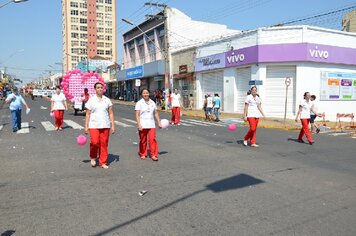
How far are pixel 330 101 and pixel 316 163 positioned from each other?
18194 mm

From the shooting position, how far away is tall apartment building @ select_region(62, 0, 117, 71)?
117812 mm

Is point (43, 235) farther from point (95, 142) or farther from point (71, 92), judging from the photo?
point (71, 92)

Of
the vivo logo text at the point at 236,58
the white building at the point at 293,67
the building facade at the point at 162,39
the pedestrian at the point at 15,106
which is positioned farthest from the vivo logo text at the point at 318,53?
the pedestrian at the point at 15,106

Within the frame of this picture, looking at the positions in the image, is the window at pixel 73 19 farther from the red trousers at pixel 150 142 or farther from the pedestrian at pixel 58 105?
the red trousers at pixel 150 142

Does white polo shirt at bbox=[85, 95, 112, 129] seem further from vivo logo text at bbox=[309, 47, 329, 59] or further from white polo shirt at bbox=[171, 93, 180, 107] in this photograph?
vivo logo text at bbox=[309, 47, 329, 59]

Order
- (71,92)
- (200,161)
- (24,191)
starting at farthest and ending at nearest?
(71,92) < (200,161) < (24,191)

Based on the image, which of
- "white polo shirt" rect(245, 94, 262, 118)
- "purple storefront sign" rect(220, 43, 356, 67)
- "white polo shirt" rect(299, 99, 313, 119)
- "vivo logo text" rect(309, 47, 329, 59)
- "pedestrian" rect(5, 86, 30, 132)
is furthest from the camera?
"vivo logo text" rect(309, 47, 329, 59)

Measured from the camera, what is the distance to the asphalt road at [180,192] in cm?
396

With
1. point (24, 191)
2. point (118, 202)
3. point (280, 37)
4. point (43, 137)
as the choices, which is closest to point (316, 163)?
point (118, 202)

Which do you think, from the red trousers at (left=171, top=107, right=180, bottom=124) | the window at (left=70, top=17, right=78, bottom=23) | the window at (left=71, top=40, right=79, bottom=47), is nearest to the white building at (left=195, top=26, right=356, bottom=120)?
the red trousers at (left=171, top=107, right=180, bottom=124)

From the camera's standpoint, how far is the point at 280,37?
22562 mm

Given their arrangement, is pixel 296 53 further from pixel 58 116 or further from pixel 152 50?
pixel 152 50

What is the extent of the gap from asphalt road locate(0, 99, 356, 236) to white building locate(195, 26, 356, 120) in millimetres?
14274

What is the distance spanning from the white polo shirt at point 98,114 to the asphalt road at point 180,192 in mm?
919
